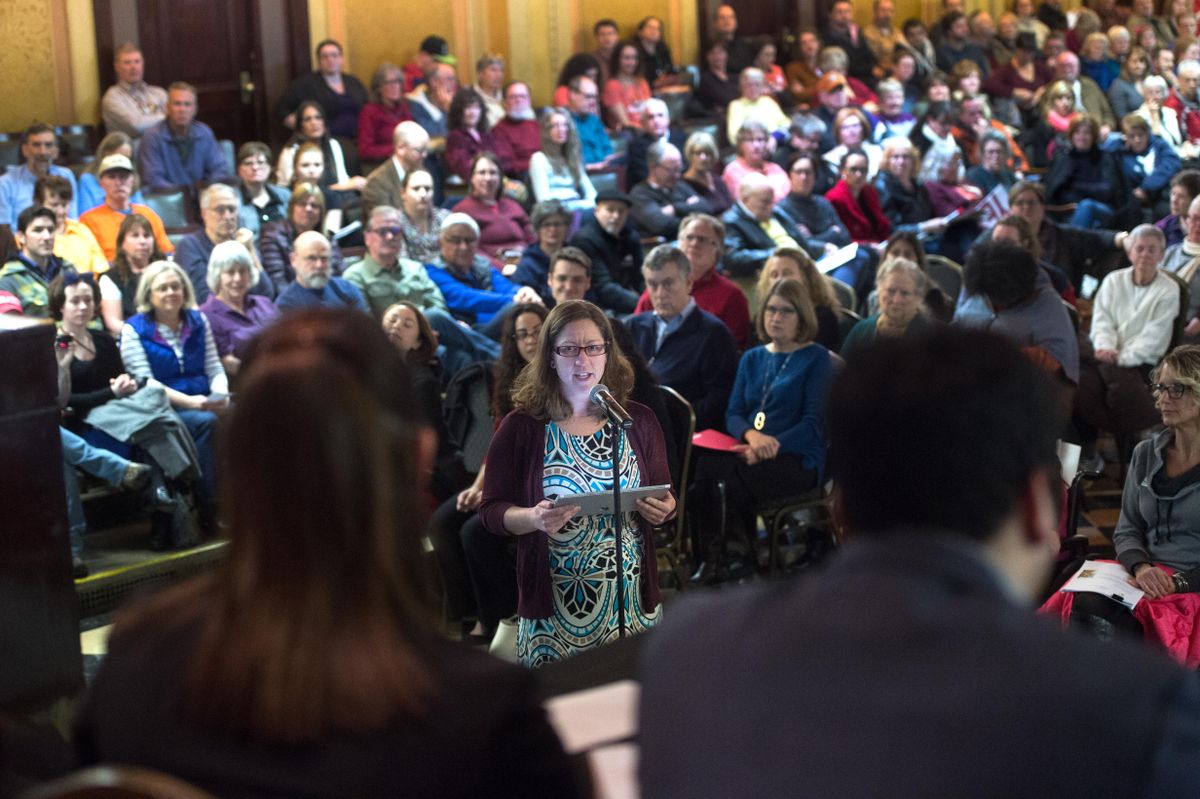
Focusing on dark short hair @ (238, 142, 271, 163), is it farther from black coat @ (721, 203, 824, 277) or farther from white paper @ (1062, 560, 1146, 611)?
white paper @ (1062, 560, 1146, 611)

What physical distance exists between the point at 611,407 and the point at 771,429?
1.68m

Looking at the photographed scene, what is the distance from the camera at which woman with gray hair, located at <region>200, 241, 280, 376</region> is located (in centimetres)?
549

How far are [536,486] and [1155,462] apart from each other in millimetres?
1549

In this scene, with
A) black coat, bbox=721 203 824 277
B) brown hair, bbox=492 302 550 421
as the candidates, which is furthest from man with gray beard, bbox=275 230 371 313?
black coat, bbox=721 203 824 277

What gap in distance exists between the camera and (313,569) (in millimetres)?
1151

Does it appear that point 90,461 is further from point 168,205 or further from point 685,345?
point 168,205

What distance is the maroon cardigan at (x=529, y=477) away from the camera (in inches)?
136

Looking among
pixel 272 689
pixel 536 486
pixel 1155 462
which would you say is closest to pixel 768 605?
pixel 272 689

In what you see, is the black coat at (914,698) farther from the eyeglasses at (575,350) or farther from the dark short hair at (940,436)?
the eyeglasses at (575,350)

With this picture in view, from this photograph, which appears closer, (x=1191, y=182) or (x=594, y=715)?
(x=594, y=715)

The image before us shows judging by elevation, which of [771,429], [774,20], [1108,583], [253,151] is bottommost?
[1108,583]

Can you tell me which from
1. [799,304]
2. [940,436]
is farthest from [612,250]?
[940,436]

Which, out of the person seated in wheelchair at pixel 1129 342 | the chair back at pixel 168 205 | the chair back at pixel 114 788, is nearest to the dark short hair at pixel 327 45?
the chair back at pixel 168 205

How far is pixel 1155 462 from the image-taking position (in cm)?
377
